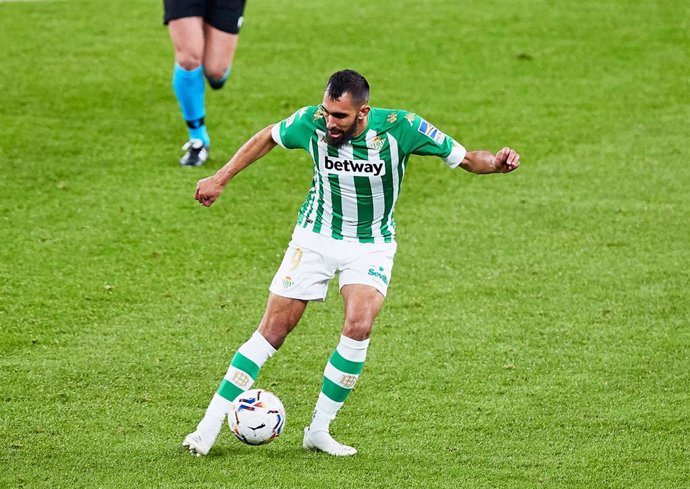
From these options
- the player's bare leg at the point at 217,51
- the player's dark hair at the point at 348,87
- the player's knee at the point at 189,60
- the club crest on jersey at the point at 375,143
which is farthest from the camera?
the player's bare leg at the point at 217,51

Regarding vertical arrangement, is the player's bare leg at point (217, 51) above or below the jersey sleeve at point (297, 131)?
below

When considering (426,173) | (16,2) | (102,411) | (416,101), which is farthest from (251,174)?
(16,2)

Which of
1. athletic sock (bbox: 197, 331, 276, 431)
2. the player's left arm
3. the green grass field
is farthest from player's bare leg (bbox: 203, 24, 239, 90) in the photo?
athletic sock (bbox: 197, 331, 276, 431)

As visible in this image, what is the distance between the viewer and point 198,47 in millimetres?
9609

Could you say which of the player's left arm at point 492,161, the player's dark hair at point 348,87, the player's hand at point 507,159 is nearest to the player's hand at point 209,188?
the player's dark hair at point 348,87

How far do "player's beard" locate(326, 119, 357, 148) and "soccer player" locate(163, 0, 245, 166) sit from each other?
4.29 metres

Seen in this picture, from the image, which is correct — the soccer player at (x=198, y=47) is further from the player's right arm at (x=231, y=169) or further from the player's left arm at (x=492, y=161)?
the player's left arm at (x=492, y=161)

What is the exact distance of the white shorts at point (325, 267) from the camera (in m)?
5.64

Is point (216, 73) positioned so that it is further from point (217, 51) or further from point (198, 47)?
point (198, 47)

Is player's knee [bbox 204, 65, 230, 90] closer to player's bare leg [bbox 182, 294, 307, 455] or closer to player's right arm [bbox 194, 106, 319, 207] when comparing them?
player's right arm [bbox 194, 106, 319, 207]

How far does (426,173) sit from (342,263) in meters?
4.62

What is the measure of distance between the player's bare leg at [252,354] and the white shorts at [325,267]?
0.06 metres

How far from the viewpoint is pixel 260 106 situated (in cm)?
1155

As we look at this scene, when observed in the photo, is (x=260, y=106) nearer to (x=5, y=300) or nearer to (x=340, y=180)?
(x=5, y=300)
